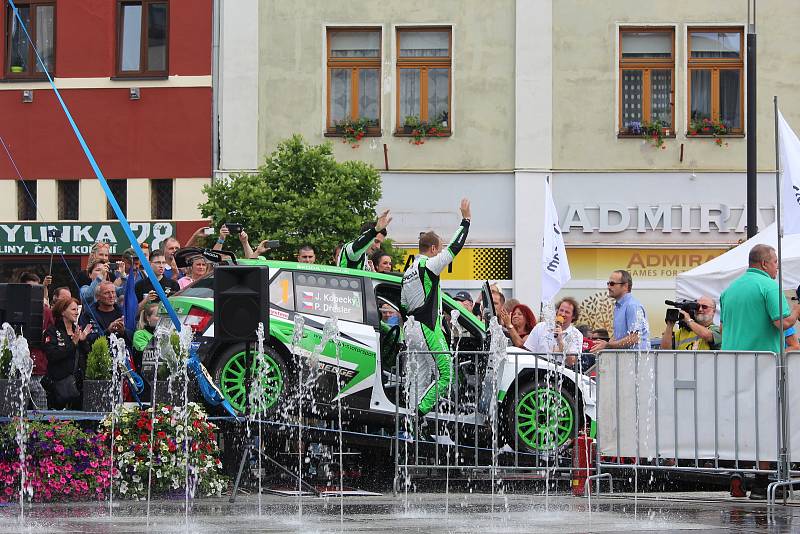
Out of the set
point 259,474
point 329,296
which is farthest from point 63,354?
point 329,296

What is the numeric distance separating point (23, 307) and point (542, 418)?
4.69m

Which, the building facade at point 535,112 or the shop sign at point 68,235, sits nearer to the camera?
the building facade at point 535,112

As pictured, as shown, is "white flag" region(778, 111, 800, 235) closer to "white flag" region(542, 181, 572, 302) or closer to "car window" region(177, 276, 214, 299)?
"car window" region(177, 276, 214, 299)

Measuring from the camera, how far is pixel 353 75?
Result: 2747cm

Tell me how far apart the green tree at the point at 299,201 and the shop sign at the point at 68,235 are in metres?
3.12

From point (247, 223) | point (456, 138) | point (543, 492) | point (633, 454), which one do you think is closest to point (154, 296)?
point (543, 492)

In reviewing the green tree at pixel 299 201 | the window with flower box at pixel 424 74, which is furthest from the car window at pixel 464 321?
the window with flower box at pixel 424 74

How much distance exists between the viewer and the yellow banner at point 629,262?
2661cm

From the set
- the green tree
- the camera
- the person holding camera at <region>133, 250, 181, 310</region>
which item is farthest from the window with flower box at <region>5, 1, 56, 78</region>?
the person holding camera at <region>133, 250, 181, 310</region>

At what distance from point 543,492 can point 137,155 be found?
15.4 meters

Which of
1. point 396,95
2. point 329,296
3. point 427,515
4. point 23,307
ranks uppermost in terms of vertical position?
point 396,95

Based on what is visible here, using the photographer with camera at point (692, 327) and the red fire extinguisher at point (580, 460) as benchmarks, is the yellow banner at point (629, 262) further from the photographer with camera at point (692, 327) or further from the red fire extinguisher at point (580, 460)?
the red fire extinguisher at point (580, 460)

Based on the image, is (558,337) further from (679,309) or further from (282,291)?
(282,291)

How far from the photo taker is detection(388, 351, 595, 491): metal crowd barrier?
43.7 feet
